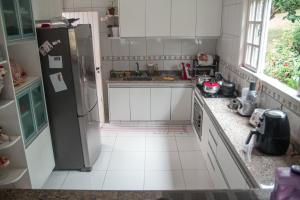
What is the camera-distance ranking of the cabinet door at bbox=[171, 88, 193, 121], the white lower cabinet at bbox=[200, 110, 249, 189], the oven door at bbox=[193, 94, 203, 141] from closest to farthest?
the white lower cabinet at bbox=[200, 110, 249, 189], the oven door at bbox=[193, 94, 203, 141], the cabinet door at bbox=[171, 88, 193, 121]

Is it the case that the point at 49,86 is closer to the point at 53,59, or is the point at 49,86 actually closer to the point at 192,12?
the point at 53,59

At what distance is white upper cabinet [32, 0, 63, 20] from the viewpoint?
2686mm

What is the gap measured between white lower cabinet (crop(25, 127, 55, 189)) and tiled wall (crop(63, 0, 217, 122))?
1988 mm

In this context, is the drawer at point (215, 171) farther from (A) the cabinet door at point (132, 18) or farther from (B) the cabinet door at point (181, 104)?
(A) the cabinet door at point (132, 18)

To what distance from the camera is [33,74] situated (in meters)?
2.68

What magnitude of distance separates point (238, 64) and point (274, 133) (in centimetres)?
170

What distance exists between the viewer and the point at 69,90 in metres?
2.80

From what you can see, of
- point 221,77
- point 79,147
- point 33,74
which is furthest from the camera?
point 221,77

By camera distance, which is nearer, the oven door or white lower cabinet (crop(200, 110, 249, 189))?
white lower cabinet (crop(200, 110, 249, 189))

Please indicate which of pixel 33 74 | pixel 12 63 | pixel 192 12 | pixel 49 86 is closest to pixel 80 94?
pixel 49 86

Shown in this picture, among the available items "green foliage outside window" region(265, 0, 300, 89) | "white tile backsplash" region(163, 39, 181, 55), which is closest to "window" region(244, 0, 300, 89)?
"green foliage outside window" region(265, 0, 300, 89)

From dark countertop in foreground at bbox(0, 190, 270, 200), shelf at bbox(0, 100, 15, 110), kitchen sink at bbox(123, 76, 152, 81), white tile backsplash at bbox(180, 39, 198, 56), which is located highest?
white tile backsplash at bbox(180, 39, 198, 56)

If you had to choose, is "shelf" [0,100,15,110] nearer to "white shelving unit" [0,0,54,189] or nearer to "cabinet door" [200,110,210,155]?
"white shelving unit" [0,0,54,189]

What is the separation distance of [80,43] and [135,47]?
1.75 meters
